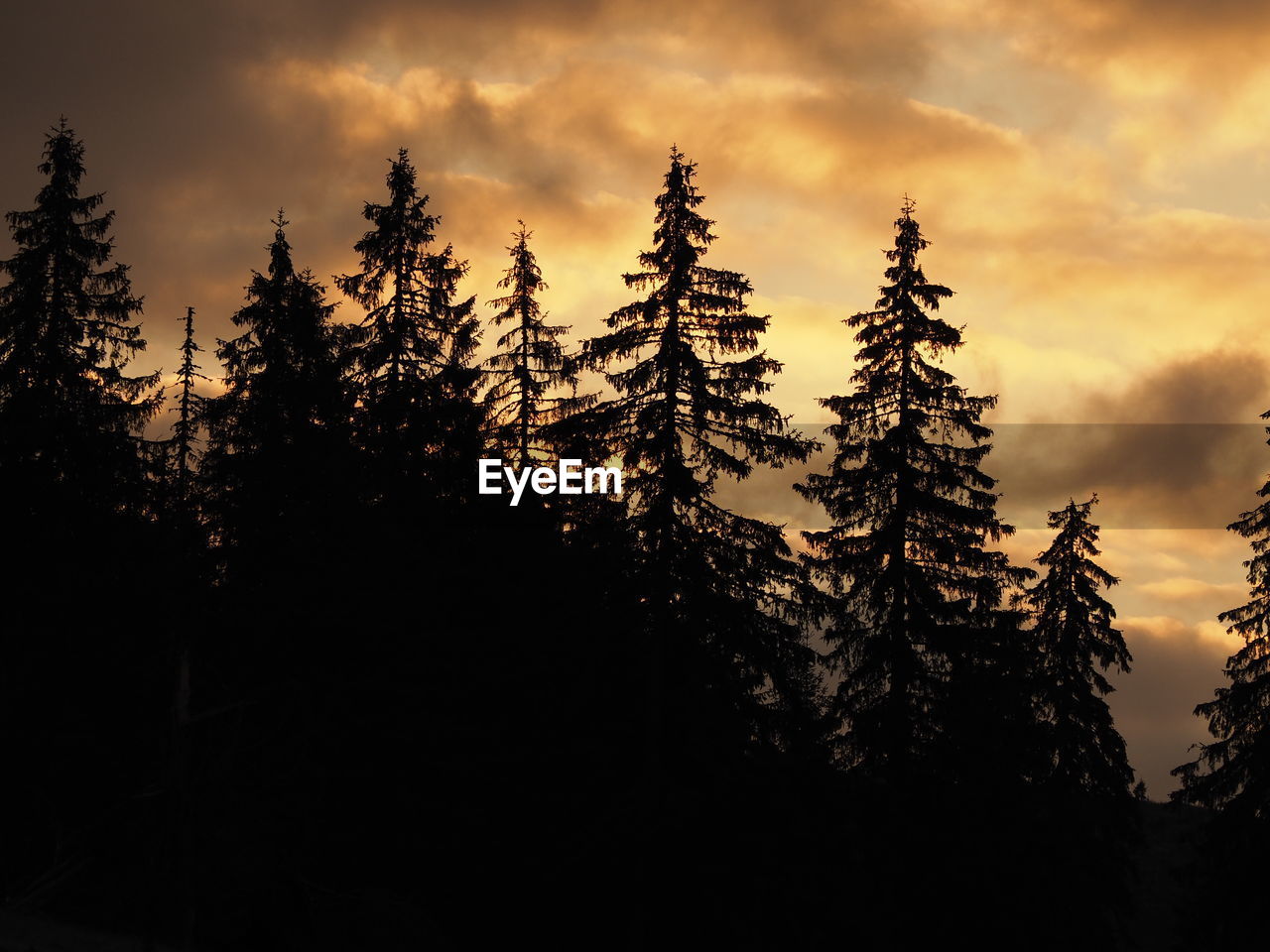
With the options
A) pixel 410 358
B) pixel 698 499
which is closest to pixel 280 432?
pixel 410 358

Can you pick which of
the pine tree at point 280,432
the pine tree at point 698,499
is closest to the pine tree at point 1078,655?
the pine tree at point 698,499

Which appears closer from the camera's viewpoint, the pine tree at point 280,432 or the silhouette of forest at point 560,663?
the silhouette of forest at point 560,663

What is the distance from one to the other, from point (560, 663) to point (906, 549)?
334 inches

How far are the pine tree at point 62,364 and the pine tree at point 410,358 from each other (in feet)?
20.1

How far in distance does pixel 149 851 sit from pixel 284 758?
655 centimetres

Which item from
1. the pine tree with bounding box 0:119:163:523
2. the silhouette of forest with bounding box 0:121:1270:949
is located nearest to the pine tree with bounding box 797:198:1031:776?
the silhouette of forest with bounding box 0:121:1270:949

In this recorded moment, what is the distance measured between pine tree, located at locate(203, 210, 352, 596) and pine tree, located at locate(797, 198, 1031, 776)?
40.4 ft

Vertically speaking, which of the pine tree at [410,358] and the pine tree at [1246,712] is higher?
the pine tree at [410,358]

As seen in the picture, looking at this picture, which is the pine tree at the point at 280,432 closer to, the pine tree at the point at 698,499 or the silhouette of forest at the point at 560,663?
the silhouette of forest at the point at 560,663

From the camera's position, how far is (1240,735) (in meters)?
28.5

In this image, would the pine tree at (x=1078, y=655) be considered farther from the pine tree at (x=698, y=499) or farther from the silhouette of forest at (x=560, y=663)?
the pine tree at (x=698, y=499)

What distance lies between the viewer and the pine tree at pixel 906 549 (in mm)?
25844

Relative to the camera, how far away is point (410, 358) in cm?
3039

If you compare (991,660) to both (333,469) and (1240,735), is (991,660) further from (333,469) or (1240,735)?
(333,469)
